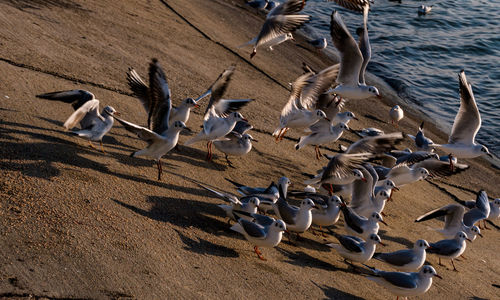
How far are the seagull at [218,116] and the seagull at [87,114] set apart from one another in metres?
1.13

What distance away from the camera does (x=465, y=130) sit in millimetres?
9906

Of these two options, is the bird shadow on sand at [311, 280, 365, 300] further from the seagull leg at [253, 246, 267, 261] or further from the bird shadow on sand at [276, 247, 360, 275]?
the seagull leg at [253, 246, 267, 261]

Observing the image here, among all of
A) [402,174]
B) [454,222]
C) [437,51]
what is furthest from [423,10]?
[454,222]

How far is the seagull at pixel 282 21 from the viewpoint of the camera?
10.8 m

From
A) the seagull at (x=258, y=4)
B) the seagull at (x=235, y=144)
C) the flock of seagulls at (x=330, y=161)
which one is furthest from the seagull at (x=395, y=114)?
the seagull at (x=258, y=4)

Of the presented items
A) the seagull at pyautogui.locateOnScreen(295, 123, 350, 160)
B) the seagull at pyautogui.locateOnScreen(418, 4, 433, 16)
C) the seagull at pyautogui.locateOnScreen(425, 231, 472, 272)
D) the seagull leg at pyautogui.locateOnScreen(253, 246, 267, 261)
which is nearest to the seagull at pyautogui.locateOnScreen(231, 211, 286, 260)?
the seagull leg at pyautogui.locateOnScreen(253, 246, 267, 261)

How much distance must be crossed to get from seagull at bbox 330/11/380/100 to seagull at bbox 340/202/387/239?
2.94 m

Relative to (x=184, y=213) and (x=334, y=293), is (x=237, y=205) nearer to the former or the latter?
(x=184, y=213)

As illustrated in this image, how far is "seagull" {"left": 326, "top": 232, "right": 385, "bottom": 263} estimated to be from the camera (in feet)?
21.3

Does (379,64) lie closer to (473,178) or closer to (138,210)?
(473,178)

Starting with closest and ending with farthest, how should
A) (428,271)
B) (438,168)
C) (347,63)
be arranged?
(428,271) → (438,168) → (347,63)

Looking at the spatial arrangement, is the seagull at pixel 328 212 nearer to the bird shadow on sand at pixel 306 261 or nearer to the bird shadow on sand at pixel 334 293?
the bird shadow on sand at pixel 306 261

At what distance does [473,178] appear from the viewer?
1142cm

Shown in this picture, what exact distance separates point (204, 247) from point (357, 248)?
167cm
